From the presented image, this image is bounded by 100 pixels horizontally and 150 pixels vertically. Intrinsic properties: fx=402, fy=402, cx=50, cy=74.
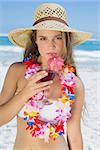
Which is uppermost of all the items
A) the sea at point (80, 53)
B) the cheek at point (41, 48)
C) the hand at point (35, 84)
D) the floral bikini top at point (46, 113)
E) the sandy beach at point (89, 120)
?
the cheek at point (41, 48)

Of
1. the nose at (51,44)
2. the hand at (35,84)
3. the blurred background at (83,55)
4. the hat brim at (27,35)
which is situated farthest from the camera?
the blurred background at (83,55)

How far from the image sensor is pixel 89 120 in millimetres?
5137

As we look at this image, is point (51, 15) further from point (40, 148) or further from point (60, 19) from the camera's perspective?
point (40, 148)

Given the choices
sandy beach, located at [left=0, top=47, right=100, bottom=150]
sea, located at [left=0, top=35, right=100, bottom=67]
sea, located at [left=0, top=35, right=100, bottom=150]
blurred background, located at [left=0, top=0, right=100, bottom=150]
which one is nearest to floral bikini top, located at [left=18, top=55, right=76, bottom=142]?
sea, located at [left=0, top=35, right=100, bottom=150]

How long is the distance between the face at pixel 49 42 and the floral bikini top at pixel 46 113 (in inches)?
6.0

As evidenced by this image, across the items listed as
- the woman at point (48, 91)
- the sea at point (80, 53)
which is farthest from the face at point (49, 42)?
the sea at point (80, 53)

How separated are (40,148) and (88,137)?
8.89 feet

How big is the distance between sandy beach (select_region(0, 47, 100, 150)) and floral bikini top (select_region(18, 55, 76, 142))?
1.86m

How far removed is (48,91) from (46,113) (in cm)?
13

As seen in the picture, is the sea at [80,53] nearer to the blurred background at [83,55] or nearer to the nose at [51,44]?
the blurred background at [83,55]

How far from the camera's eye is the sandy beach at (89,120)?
4.54m

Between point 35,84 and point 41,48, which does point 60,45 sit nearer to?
point 41,48

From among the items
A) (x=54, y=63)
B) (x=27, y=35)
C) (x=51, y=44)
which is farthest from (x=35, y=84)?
(x=27, y=35)

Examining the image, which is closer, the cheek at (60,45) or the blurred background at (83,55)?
the cheek at (60,45)
